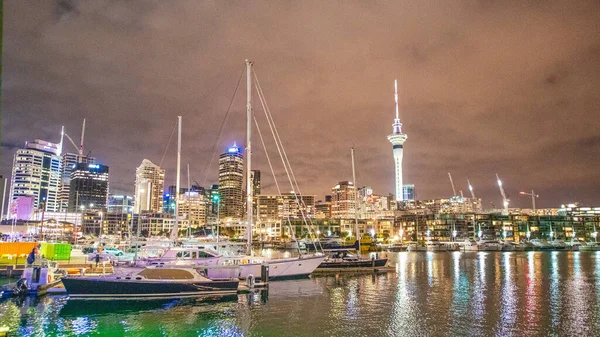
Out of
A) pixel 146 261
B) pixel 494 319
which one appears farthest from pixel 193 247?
pixel 494 319

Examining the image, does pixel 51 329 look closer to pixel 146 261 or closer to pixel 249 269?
pixel 146 261

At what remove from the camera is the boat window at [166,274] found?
31.7 m

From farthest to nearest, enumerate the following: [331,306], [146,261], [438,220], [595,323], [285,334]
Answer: [438,220], [146,261], [331,306], [595,323], [285,334]

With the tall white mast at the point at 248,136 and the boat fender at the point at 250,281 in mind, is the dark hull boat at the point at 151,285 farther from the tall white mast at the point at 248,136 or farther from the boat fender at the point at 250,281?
the tall white mast at the point at 248,136

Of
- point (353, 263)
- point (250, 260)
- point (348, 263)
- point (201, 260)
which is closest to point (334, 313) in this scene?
point (250, 260)

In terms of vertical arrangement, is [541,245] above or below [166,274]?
below

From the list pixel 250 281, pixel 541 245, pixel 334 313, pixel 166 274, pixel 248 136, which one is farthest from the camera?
pixel 541 245

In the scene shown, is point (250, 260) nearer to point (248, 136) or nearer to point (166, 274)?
point (166, 274)

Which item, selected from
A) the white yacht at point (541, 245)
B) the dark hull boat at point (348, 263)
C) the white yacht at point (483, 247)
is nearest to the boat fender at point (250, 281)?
the dark hull boat at point (348, 263)

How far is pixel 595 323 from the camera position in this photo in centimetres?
2544

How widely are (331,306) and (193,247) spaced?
51.3 feet

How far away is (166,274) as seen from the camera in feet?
106

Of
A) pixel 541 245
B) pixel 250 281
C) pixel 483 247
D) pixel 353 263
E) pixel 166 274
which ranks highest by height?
pixel 166 274

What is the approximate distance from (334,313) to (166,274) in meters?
14.2
